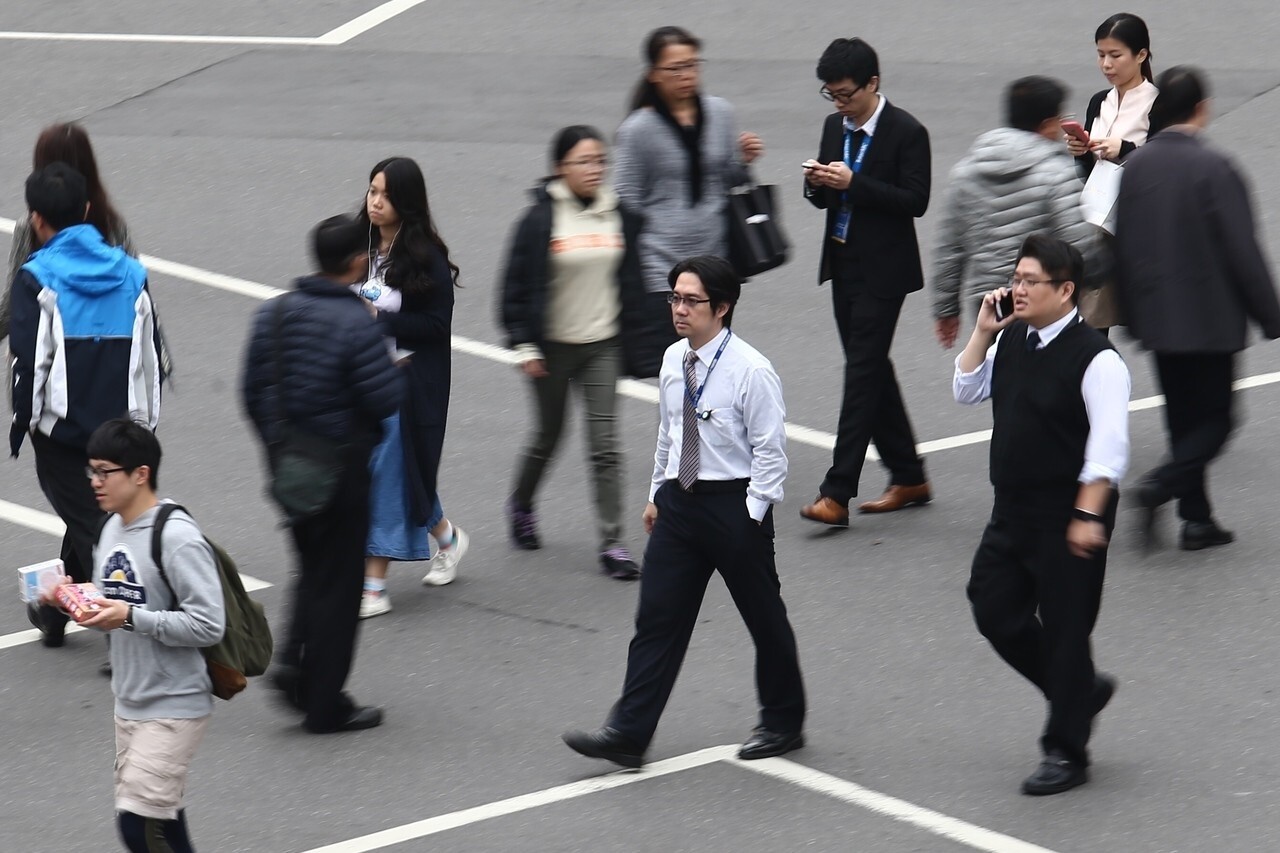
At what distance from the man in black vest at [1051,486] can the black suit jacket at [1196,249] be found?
2.02 meters

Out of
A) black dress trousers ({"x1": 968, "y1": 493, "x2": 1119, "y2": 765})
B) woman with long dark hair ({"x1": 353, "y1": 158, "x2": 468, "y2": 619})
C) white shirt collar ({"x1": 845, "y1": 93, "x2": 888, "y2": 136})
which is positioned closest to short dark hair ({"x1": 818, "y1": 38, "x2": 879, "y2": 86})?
white shirt collar ({"x1": 845, "y1": 93, "x2": 888, "y2": 136})

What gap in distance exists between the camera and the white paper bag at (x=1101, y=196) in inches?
384

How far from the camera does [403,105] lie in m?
16.8

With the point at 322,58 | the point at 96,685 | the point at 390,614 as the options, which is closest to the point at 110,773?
the point at 96,685

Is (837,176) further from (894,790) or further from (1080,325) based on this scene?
(894,790)

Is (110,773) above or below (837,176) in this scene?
below

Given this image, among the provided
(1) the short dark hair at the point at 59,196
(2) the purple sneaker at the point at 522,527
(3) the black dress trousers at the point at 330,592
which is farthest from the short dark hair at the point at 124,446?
(2) the purple sneaker at the point at 522,527

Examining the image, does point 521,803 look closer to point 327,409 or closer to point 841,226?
point 327,409

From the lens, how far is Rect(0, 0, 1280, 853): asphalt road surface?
7.31 m

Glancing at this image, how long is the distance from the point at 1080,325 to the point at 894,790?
1.75 m

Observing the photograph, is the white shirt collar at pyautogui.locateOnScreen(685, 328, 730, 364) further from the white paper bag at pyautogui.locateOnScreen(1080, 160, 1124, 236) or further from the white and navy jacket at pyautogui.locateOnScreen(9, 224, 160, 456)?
the white paper bag at pyautogui.locateOnScreen(1080, 160, 1124, 236)

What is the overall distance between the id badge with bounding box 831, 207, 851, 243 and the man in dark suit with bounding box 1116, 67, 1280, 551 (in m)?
1.27

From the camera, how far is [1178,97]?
9.11m

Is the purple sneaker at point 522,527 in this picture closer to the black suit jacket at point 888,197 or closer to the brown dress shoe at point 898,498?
the brown dress shoe at point 898,498
